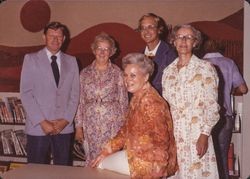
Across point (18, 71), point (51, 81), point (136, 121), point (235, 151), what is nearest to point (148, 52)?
point (51, 81)

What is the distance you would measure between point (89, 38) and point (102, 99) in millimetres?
1365

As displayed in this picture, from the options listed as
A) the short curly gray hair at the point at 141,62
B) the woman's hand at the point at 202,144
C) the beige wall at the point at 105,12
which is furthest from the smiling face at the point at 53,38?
the woman's hand at the point at 202,144

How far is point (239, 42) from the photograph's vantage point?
13.1 feet

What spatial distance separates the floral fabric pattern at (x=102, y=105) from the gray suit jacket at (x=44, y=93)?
113 mm

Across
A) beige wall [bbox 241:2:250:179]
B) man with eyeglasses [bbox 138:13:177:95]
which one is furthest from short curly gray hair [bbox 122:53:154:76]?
beige wall [bbox 241:2:250:179]

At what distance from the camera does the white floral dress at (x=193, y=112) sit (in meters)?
2.53

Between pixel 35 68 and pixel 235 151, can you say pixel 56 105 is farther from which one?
pixel 235 151

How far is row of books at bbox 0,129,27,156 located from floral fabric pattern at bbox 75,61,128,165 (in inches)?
59.0

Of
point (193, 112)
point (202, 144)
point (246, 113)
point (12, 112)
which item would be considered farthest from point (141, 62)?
point (12, 112)

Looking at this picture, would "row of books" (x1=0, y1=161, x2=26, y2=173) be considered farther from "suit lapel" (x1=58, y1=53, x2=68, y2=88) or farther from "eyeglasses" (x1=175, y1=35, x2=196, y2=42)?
"eyeglasses" (x1=175, y1=35, x2=196, y2=42)

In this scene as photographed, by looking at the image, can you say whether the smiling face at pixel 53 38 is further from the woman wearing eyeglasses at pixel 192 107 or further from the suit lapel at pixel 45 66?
the woman wearing eyeglasses at pixel 192 107

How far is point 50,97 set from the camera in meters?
3.28

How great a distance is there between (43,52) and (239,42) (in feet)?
6.11

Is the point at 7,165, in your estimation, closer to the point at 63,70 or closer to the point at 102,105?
the point at 63,70
